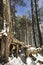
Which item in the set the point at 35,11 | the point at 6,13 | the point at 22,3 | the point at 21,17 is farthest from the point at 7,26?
the point at 21,17

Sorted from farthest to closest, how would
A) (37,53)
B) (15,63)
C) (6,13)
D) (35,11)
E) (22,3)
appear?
A: (22,3) < (35,11) < (37,53) < (6,13) < (15,63)

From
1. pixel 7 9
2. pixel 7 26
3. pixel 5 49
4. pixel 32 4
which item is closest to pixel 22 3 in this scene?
pixel 32 4

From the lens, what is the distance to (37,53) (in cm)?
1808

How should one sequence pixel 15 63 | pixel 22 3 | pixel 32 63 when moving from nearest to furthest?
pixel 15 63
pixel 32 63
pixel 22 3

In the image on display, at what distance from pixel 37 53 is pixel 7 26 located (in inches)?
183

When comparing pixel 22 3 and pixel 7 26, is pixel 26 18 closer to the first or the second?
pixel 22 3

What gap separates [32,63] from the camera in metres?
14.7

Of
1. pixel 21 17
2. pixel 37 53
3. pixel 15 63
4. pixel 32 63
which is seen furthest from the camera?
pixel 21 17

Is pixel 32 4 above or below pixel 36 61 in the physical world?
above

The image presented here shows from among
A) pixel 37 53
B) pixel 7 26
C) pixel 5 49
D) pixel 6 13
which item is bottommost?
pixel 37 53

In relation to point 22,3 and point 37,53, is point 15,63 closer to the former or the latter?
point 37,53

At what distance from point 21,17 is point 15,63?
19390mm

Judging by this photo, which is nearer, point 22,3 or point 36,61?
point 36,61

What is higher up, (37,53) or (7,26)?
(7,26)
